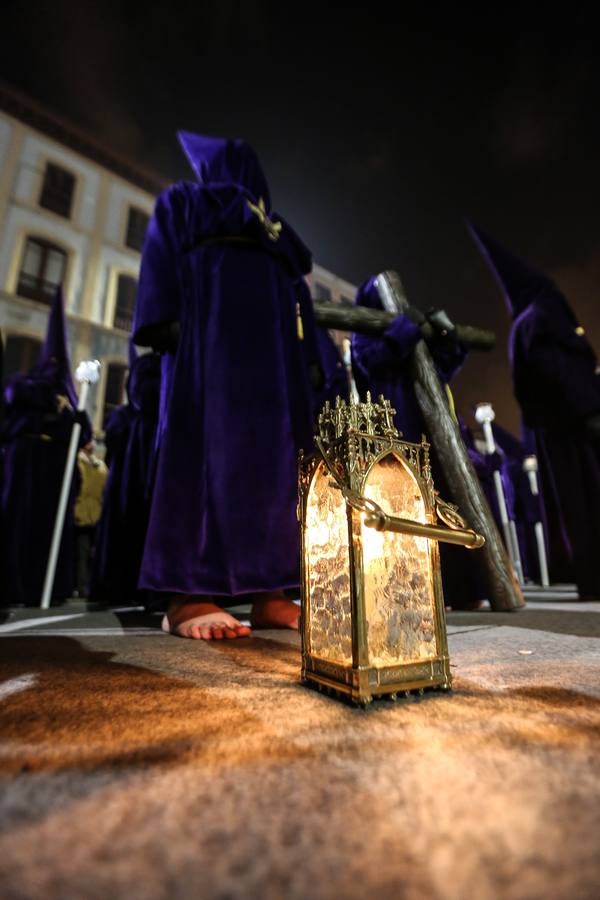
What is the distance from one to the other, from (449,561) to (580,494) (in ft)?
3.12

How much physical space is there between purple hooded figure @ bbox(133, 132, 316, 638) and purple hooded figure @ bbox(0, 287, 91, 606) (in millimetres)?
2001

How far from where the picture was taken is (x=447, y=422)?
6.89ft

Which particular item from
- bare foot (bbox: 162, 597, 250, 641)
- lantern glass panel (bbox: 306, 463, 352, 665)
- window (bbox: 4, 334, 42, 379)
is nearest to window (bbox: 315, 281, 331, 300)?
window (bbox: 4, 334, 42, 379)

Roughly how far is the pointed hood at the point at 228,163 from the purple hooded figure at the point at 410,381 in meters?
0.88

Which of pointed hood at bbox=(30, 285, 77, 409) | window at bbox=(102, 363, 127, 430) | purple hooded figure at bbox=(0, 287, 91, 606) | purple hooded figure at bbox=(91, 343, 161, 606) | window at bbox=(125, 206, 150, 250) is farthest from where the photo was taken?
window at bbox=(125, 206, 150, 250)

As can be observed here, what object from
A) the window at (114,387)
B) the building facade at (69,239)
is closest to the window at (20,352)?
the building facade at (69,239)

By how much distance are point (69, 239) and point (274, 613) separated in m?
12.8

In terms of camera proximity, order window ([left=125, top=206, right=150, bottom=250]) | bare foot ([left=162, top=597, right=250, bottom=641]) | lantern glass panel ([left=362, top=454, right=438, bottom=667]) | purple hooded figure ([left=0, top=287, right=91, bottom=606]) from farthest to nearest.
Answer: window ([left=125, top=206, right=150, bottom=250]) < purple hooded figure ([left=0, top=287, right=91, bottom=606]) < bare foot ([left=162, top=597, right=250, bottom=641]) < lantern glass panel ([left=362, top=454, right=438, bottom=667])

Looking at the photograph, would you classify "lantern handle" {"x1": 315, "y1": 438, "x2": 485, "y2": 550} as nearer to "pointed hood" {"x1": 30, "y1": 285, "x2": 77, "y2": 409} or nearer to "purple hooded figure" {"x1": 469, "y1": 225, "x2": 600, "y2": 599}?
"purple hooded figure" {"x1": 469, "y1": 225, "x2": 600, "y2": 599}

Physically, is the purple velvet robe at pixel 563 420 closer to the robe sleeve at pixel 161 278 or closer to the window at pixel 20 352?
the robe sleeve at pixel 161 278

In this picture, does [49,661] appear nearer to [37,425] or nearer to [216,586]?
[216,586]

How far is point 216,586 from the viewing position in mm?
1279

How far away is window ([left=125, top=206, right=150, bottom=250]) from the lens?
477 inches

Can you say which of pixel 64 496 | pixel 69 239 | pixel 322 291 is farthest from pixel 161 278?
pixel 322 291
